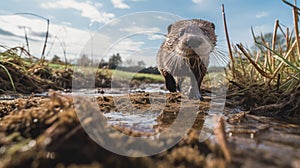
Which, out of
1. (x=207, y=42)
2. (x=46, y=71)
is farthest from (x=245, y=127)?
(x=46, y=71)

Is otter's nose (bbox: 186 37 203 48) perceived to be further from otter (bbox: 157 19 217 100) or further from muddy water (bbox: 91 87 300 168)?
muddy water (bbox: 91 87 300 168)

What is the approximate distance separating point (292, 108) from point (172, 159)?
2022 millimetres

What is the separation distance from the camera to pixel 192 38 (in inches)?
129

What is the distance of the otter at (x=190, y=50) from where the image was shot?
339cm

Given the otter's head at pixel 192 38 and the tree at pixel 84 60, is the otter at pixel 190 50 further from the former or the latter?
the tree at pixel 84 60

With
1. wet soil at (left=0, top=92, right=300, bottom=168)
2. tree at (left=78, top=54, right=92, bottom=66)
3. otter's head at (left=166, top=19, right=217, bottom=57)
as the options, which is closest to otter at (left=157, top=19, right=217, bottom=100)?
otter's head at (left=166, top=19, right=217, bottom=57)

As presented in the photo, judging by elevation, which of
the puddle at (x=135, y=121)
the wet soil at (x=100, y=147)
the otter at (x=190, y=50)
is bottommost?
the puddle at (x=135, y=121)

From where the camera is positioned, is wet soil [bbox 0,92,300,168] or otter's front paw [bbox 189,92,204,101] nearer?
wet soil [bbox 0,92,300,168]

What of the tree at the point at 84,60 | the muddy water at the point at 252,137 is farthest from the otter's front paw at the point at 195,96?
the tree at the point at 84,60

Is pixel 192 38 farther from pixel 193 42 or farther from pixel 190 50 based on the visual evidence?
pixel 190 50

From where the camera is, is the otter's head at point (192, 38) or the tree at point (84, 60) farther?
the tree at point (84, 60)

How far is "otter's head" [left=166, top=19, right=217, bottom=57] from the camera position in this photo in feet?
10.9

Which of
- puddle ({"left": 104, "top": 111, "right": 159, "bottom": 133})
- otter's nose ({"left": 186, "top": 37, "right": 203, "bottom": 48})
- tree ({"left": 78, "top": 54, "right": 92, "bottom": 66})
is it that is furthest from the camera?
tree ({"left": 78, "top": 54, "right": 92, "bottom": 66})

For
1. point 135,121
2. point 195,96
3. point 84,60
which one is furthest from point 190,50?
point 84,60
